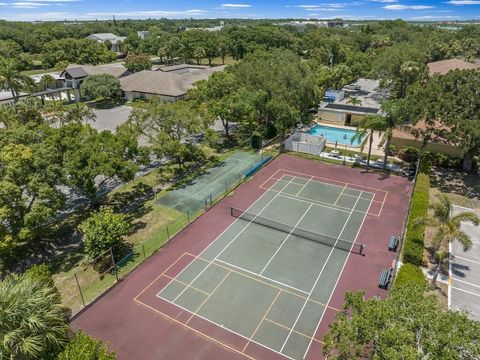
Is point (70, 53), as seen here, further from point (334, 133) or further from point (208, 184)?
point (208, 184)

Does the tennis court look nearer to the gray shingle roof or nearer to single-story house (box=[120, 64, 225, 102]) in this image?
single-story house (box=[120, 64, 225, 102])

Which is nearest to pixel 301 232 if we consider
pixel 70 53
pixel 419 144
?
pixel 419 144

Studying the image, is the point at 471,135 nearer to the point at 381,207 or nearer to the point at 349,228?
the point at 381,207

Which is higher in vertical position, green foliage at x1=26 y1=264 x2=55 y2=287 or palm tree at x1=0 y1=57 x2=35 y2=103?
palm tree at x1=0 y1=57 x2=35 y2=103

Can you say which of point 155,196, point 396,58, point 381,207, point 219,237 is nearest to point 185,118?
point 155,196

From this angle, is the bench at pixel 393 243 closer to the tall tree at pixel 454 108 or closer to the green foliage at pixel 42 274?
the tall tree at pixel 454 108

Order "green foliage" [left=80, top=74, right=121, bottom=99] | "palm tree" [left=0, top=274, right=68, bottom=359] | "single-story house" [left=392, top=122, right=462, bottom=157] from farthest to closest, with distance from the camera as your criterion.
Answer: "green foliage" [left=80, top=74, right=121, bottom=99] < "single-story house" [left=392, top=122, right=462, bottom=157] < "palm tree" [left=0, top=274, right=68, bottom=359]

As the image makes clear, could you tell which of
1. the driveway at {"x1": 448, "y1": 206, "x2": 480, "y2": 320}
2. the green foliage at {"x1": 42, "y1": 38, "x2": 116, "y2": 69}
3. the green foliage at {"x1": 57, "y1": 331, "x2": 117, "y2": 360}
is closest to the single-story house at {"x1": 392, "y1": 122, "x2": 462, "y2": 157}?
the driveway at {"x1": 448, "y1": 206, "x2": 480, "y2": 320}

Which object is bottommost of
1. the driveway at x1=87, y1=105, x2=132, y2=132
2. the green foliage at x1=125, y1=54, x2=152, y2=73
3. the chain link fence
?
the chain link fence
